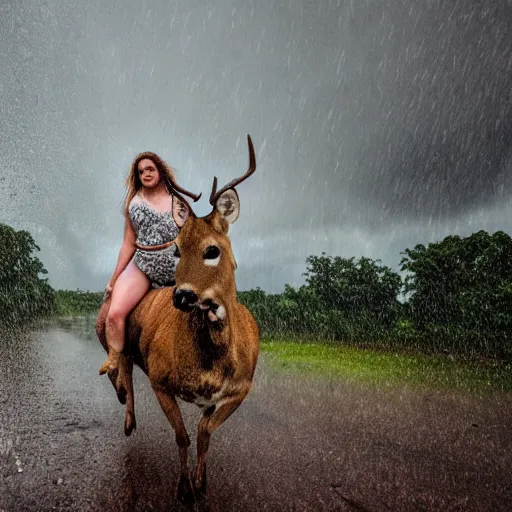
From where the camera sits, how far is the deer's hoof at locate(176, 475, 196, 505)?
10.3ft

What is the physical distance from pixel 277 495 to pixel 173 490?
2.48 ft

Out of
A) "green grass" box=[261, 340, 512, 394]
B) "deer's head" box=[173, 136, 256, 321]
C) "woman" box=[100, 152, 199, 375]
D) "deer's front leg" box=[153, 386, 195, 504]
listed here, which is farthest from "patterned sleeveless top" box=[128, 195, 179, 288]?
"green grass" box=[261, 340, 512, 394]

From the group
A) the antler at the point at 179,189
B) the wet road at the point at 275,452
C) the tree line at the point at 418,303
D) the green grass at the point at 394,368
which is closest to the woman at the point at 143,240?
the antler at the point at 179,189

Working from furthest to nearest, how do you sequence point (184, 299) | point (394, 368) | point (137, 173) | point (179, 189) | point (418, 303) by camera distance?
point (418, 303), point (394, 368), point (137, 173), point (179, 189), point (184, 299)

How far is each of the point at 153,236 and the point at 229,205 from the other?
3.92 feet

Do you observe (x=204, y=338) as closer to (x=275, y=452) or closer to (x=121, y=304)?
(x=121, y=304)

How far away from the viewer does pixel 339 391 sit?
7.38 metres

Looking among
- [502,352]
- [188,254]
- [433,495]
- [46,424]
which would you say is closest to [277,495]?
[433,495]

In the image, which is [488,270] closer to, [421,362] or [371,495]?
[421,362]

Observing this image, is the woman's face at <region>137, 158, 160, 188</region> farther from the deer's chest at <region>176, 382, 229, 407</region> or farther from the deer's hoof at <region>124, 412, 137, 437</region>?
the deer's hoof at <region>124, 412, 137, 437</region>

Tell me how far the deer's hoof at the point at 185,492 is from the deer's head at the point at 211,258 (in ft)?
3.91

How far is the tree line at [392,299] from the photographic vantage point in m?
15.4

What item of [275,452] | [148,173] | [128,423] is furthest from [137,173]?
[275,452]

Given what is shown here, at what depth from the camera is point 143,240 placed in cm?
414
